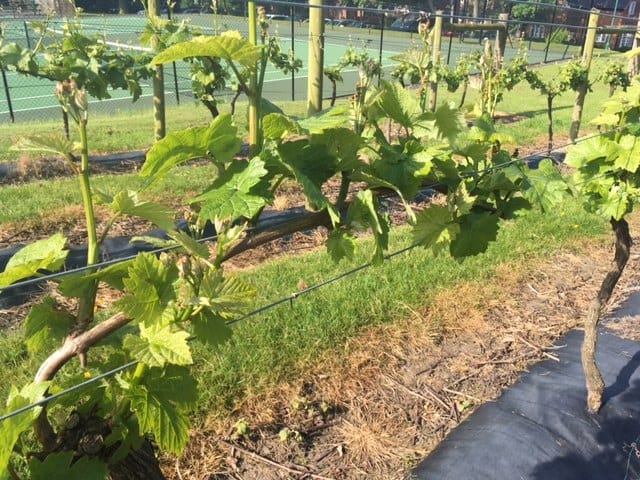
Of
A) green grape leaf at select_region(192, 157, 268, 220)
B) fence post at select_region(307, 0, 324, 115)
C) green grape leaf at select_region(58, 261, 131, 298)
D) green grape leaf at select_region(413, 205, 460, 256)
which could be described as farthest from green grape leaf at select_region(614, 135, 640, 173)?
fence post at select_region(307, 0, 324, 115)

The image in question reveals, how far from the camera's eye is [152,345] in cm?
104

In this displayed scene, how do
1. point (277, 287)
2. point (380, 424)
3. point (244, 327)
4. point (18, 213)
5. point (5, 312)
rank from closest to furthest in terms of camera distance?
point (380, 424)
point (244, 327)
point (5, 312)
point (277, 287)
point (18, 213)

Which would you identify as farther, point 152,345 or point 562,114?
point 562,114

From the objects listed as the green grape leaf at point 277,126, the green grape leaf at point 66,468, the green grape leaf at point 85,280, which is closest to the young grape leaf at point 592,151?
the green grape leaf at point 277,126

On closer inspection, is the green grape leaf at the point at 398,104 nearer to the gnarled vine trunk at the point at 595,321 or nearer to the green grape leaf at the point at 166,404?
the green grape leaf at the point at 166,404

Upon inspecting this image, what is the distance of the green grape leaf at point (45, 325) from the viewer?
1.19 m

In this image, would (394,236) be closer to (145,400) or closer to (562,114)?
(145,400)

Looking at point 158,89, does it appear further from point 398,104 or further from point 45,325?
point 45,325

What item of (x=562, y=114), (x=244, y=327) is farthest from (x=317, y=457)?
(x=562, y=114)

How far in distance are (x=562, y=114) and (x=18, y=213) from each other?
1282 centimetres

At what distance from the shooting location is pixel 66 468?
1.15 metres

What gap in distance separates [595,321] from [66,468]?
2.83m

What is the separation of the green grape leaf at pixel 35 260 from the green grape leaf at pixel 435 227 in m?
0.90

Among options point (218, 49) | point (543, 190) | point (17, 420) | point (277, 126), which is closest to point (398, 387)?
point (543, 190)
